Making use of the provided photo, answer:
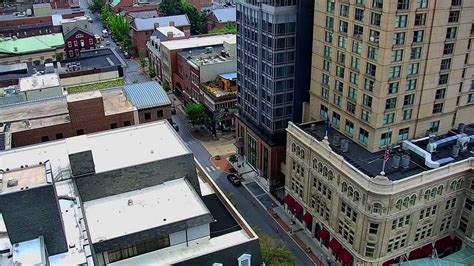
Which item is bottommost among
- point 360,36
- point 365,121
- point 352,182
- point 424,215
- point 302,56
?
point 424,215

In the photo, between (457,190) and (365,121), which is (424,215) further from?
(365,121)

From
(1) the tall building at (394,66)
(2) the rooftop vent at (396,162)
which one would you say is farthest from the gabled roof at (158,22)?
(2) the rooftop vent at (396,162)

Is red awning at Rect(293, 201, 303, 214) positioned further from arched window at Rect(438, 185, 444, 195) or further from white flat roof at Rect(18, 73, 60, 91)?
white flat roof at Rect(18, 73, 60, 91)

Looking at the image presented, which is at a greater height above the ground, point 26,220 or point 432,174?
point 26,220

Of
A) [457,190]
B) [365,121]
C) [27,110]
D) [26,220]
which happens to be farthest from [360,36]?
[27,110]

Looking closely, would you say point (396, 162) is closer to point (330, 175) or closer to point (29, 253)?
point (330, 175)
